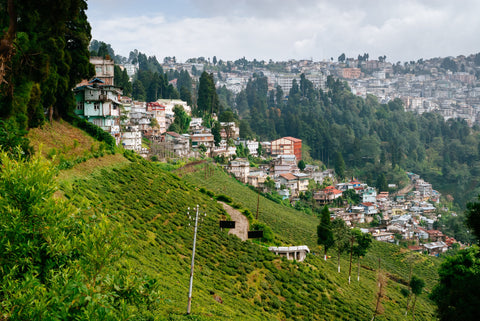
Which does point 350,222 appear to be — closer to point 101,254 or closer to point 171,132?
point 171,132

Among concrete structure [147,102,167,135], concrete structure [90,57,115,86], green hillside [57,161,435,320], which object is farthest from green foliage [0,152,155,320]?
concrete structure [147,102,167,135]

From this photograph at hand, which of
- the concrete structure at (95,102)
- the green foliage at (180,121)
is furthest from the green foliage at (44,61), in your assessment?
the green foliage at (180,121)

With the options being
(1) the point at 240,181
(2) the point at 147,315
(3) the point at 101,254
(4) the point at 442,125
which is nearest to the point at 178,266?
(2) the point at 147,315

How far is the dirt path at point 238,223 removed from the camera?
31500mm

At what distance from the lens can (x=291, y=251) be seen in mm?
31188

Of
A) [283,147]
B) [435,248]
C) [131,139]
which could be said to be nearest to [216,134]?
[131,139]

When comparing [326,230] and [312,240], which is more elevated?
[326,230]

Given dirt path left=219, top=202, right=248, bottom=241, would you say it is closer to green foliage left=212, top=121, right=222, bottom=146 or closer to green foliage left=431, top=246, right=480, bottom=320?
green foliage left=431, top=246, right=480, bottom=320

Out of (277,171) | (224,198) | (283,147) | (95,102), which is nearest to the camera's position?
(95,102)

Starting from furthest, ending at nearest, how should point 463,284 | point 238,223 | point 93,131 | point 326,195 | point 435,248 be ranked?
point 326,195
point 435,248
point 238,223
point 93,131
point 463,284

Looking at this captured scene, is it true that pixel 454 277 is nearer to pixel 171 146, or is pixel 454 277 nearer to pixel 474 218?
pixel 474 218

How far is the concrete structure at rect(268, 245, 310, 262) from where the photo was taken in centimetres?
3039

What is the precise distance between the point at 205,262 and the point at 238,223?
9.60 metres

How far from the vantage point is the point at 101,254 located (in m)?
8.90
